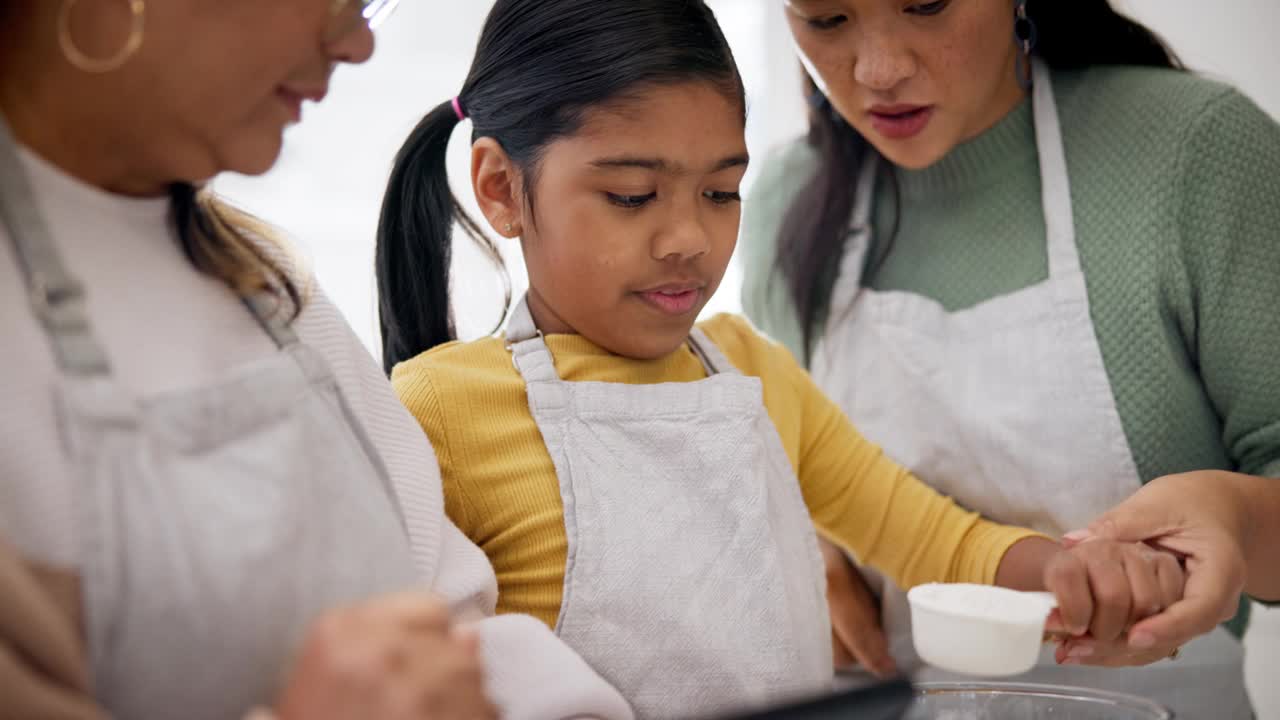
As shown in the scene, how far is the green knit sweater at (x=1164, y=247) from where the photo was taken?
1.18 meters

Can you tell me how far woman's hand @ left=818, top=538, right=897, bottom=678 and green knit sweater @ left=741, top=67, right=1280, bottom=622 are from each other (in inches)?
14.7

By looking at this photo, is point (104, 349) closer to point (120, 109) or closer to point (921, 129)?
point (120, 109)

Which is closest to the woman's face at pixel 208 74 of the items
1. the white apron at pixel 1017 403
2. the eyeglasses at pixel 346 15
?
the eyeglasses at pixel 346 15

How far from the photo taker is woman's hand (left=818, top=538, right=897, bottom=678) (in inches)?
54.5

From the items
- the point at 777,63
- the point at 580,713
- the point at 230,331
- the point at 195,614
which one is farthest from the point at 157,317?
the point at 777,63

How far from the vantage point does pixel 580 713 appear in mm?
708

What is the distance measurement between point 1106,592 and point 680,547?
37 cm

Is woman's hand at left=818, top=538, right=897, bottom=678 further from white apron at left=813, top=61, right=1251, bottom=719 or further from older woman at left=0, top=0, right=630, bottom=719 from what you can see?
older woman at left=0, top=0, right=630, bottom=719

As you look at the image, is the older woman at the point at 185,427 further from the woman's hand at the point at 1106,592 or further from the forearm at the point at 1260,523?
the forearm at the point at 1260,523

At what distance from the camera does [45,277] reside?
1.93 ft

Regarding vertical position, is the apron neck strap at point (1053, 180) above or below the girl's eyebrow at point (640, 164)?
below

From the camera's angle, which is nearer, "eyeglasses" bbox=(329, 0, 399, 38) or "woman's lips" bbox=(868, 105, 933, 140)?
"eyeglasses" bbox=(329, 0, 399, 38)

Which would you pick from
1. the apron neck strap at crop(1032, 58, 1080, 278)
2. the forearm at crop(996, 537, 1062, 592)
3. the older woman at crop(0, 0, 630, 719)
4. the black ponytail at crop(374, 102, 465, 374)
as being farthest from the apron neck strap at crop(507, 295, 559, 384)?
the apron neck strap at crop(1032, 58, 1080, 278)

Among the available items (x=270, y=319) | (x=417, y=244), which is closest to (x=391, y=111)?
(x=417, y=244)
